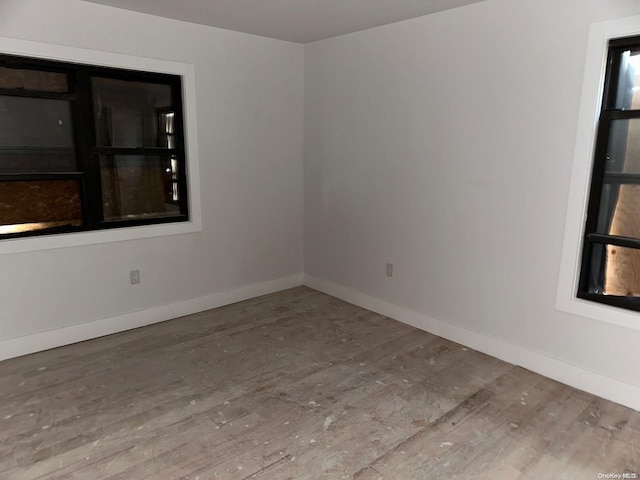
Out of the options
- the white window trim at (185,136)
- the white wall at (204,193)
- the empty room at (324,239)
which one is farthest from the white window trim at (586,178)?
the white window trim at (185,136)

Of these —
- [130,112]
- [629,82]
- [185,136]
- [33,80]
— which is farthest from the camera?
[185,136]

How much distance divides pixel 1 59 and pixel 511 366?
13.0 feet

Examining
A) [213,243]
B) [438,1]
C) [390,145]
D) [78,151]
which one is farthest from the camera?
[213,243]

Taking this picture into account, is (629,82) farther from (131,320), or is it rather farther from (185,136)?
(131,320)

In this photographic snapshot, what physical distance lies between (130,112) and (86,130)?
400 millimetres

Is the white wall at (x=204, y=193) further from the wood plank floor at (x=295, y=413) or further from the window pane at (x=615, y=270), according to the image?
the window pane at (x=615, y=270)

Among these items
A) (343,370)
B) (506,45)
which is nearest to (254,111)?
(506,45)

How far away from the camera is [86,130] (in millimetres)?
3256

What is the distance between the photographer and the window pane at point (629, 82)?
245cm

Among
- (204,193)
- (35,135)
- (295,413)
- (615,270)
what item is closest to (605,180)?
(615,270)

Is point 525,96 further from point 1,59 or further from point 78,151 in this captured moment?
point 1,59

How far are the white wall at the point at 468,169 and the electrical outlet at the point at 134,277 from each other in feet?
5.96

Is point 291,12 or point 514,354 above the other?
point 291,12

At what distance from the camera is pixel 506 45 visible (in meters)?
2.85
